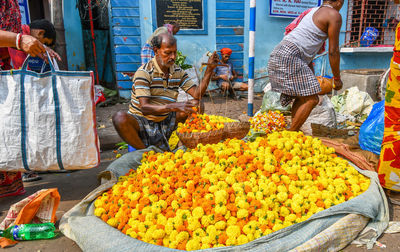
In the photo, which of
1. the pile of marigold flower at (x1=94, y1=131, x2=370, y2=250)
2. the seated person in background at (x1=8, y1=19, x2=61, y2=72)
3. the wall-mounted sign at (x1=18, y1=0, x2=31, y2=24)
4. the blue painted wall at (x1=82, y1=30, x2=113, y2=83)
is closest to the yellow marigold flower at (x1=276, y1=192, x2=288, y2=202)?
the pile of marigold flower at (x1=94, y1=131, x2=370, y2=250)

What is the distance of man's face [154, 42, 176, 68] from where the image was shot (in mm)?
2799

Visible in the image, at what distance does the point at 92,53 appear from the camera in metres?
8.06

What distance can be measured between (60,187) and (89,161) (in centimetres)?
84

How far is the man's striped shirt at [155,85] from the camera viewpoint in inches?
115

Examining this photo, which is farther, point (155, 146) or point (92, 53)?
point (92, 53)

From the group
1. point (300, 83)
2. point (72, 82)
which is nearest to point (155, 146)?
point (72, 82)

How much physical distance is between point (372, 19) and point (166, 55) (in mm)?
6970

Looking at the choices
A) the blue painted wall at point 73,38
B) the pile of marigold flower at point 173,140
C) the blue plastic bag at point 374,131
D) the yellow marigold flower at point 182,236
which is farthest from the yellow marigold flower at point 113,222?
the blue painted wall at point 73,38

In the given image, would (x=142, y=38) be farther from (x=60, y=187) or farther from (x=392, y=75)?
(x=392, y=75)

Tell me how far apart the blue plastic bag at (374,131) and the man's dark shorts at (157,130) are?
1.99m

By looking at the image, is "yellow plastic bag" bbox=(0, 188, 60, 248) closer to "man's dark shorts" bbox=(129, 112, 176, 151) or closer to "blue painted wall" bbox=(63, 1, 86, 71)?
"man's dark shorts" bbox=(129, 112, 176, 151)

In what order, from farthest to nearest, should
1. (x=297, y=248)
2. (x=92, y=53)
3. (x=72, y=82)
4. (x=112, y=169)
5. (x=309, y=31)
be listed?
(x=92, y=53)
(x=309, y=31)
(x=112, y=169)
(x=72, y=82)
(x=297, y=248)

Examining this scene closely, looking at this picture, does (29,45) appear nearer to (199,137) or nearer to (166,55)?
(166,55)

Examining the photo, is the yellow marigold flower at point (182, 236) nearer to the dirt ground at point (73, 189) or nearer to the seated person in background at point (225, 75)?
the dirt ground at point (73, 189)
